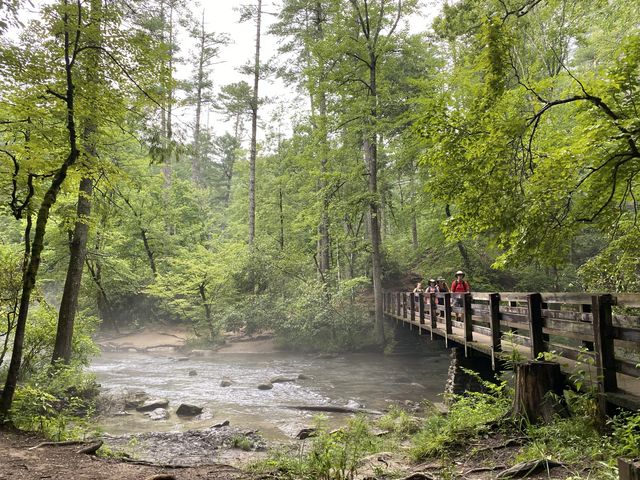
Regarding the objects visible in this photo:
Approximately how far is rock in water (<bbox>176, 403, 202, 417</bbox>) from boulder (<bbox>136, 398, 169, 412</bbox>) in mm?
863

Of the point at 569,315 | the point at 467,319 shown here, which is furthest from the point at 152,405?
the point at 569,315

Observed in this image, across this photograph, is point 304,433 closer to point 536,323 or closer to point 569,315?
point 536,323

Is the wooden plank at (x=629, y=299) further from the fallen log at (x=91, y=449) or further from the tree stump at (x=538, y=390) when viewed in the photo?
the fallen log at (x=91, y=449)

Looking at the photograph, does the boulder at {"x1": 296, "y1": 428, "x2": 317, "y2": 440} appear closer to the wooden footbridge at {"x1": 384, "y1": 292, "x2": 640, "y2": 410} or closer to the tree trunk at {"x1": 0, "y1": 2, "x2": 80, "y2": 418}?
the wooden footbridge at {"x1": 384, "y1": 292, "x2": 640, "y2": 410}

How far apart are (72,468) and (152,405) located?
761 centimetres

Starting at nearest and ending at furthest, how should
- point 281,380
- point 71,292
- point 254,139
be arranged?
point 71,292 < point 281,380 < point 254,139

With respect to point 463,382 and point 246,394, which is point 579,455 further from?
point 246,394

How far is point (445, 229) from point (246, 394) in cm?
954

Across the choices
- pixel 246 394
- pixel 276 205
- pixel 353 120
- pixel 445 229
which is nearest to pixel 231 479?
pixel 445 229

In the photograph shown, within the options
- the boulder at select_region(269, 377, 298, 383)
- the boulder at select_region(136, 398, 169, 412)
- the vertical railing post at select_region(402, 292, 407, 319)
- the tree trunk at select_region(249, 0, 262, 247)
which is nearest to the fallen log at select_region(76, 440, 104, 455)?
the boulder at select_region(136, 398, 169, 412)

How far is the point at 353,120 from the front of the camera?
21.4 metres

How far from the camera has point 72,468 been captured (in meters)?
5.02

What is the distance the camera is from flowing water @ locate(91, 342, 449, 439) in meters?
11.0

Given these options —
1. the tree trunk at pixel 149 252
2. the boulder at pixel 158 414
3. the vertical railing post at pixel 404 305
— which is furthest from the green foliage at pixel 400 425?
the tree trunk at pixel 149 252
